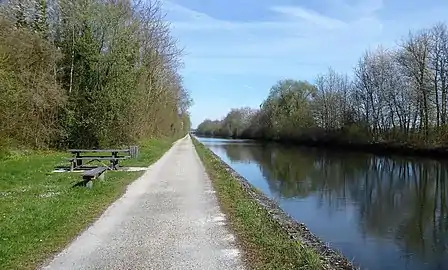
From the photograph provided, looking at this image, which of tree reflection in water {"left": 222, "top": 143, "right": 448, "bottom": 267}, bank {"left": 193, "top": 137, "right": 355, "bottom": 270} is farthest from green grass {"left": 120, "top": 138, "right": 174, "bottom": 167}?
bank {"left": 193, "top": 137, "right": 355, "bottom": 270}

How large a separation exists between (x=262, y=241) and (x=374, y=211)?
8130 mm

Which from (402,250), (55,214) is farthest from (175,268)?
(402,250)

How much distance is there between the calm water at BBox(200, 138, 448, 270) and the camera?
9.24 meters

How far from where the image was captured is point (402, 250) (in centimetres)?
950

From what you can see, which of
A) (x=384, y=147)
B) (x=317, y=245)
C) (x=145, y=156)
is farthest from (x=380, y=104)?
(x=317, y=245)

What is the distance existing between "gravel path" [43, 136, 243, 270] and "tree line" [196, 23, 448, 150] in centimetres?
3301

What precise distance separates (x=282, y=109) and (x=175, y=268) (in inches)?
2971

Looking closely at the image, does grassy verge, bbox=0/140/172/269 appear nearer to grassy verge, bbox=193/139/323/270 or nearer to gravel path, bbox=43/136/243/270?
gravel path, bbox=43/136/243/270

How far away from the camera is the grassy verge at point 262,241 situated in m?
6.03

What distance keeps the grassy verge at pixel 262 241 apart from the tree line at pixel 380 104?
32.3m

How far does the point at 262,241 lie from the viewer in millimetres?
7137

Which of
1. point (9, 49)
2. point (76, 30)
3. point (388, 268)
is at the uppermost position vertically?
point (76, 30)

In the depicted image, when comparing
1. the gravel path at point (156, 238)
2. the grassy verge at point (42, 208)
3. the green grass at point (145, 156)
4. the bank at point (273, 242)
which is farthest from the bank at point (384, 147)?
the gravel path at point (156, 238)

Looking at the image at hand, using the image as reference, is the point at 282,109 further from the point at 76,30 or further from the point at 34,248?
the point at 34,248
